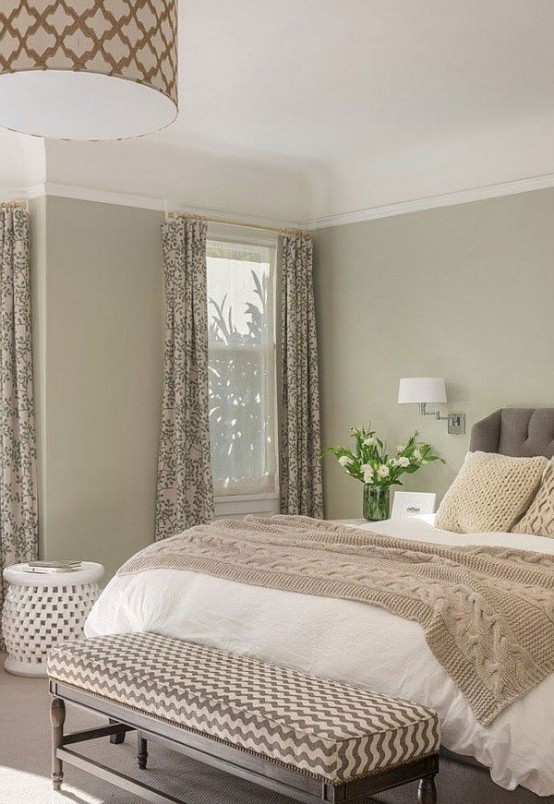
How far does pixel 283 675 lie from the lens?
3154 mm

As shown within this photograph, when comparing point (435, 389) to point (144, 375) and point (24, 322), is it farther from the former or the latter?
point (24, 322)

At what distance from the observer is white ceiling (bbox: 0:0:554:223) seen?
4.12m

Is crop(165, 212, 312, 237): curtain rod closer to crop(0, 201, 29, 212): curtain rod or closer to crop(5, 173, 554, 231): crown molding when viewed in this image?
crop(5, 173, 554, 231): crown molding

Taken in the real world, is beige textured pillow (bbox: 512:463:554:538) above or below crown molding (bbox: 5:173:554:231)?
below

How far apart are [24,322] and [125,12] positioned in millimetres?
3531

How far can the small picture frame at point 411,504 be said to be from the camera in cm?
592

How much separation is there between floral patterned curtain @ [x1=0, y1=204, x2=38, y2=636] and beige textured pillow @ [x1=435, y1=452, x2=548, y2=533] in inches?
87.1

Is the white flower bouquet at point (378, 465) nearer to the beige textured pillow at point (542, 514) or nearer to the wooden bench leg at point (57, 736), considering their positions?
the beige textured pillow at point (542, 514)

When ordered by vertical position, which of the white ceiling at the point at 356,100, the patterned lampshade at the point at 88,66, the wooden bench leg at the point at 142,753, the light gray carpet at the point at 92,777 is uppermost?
the white ceiling at the point at 356,100

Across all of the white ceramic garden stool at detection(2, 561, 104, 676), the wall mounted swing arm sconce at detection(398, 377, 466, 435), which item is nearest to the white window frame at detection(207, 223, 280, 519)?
the wall mounted swing arm sconce at detection(398, 377, 466, 435)

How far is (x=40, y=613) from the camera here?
5168mm


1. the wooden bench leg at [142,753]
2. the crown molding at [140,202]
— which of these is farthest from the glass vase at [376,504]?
the wooden bench leg at [142,753]

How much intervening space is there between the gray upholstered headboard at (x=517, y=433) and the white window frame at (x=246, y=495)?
1560 mm

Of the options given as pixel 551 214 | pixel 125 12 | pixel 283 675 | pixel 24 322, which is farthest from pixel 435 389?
pixel 125 12
